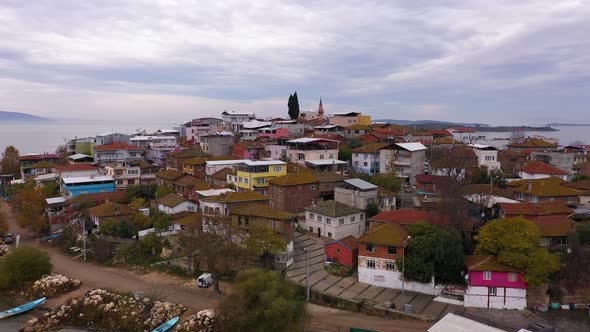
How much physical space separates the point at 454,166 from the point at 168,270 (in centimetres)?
2788

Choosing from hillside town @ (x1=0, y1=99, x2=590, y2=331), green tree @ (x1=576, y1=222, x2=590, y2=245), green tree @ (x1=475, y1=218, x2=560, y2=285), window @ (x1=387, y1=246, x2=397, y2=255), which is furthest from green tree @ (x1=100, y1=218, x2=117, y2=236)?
green tree @ (x1=576, y1=222, x2=590, y2=245)

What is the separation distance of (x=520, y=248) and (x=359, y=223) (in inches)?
475

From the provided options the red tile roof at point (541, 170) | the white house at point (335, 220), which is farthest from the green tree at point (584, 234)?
the red tile roof at point (541, 170)

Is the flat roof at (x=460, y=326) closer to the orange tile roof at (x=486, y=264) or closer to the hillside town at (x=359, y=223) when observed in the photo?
the hillside town at (x=359, y=223)

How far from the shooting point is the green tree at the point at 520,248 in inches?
857

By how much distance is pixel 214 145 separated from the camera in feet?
198

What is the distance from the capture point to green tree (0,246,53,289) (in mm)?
29016

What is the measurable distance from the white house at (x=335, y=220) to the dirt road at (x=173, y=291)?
25.4 ft

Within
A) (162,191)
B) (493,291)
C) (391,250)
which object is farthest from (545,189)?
(162,191)

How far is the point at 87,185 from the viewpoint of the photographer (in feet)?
143

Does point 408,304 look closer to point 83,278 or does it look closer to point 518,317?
point 518,317

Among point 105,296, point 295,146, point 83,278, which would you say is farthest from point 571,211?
point 83,278

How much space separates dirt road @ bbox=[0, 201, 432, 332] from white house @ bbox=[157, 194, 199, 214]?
22.4 feet

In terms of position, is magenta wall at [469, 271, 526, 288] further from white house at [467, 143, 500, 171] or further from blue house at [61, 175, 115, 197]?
blue house at [61, 175, 115, 197]
